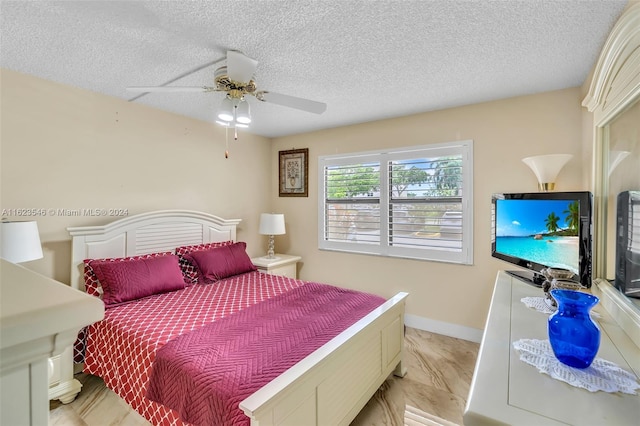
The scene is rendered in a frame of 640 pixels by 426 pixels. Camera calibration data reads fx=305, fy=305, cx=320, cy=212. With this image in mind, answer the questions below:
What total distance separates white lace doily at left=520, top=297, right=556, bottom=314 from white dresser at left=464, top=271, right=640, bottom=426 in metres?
0.24

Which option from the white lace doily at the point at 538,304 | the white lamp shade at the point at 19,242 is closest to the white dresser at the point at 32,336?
the white lace doily at the point at 538,304

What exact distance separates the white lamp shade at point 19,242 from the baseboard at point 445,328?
10.8 feet

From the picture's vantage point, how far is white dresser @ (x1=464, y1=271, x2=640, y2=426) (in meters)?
0.83

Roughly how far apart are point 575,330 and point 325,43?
1.85 meters

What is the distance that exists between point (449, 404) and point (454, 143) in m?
2.30

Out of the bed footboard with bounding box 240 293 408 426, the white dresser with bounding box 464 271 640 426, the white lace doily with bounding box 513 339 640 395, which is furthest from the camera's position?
the bed footboard with bounding box 240 293 408 426

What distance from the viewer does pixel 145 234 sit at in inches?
116

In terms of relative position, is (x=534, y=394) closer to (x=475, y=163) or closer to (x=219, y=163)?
(x=475, y=163)

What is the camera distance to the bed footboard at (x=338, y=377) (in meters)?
1.27

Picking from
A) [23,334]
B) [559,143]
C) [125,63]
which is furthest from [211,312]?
[559,143]

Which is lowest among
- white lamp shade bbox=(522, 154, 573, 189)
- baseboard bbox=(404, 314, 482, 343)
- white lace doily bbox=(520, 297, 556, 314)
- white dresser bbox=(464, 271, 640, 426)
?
baseboard bbox=(404, 314, 482, 343)

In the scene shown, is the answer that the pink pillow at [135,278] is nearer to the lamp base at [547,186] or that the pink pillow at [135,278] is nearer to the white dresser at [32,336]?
the white dresser at [32,336]

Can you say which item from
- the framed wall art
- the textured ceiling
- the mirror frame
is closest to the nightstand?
the framed wall art

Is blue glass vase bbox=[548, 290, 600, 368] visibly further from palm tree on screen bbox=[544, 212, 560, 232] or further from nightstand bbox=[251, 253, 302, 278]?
nightstand bbox=[251, 253, 302, 278]
